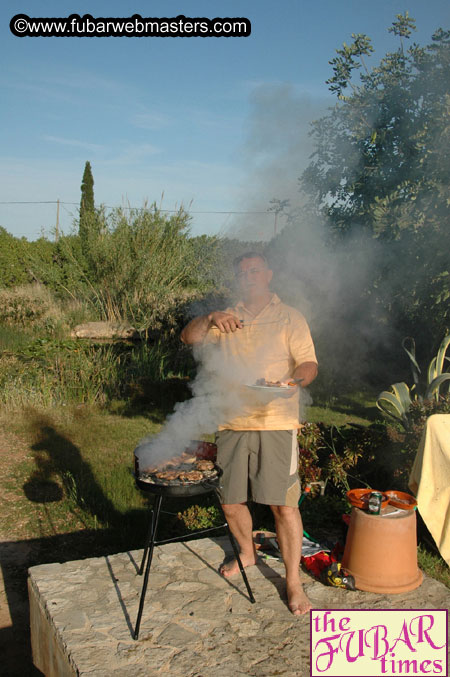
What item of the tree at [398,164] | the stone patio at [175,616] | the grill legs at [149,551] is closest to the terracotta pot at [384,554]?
the stone patio at [175,616]

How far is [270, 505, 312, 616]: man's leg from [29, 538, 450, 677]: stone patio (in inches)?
3.3

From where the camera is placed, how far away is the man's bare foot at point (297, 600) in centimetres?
265

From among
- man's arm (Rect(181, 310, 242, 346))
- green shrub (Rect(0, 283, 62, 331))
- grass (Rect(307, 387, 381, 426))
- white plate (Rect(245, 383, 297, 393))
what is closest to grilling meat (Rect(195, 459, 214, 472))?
white plate (Rect(245, 383, 297, 393))

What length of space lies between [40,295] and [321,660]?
37.3ft

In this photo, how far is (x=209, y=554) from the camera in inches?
126

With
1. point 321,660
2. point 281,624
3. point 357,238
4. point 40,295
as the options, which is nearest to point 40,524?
point 281,624

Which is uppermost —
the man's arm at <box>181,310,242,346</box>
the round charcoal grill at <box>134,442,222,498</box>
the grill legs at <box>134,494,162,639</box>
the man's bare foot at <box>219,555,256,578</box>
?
the man's arm at <box>181,310,242,346</box>

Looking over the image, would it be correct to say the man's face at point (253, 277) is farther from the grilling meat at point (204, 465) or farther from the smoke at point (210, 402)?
the grilling meat at point (204, 465)

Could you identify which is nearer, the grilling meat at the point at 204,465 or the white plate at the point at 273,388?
the white plate at the point at 273,388

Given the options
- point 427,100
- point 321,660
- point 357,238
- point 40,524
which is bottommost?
point 40,524

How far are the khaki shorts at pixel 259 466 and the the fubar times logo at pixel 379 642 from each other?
1.86 ft

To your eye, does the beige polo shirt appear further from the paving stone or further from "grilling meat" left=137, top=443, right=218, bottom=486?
the paving stone

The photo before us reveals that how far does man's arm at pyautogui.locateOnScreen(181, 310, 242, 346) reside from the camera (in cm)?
271

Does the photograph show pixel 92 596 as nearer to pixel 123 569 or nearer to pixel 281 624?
pixel 123 569
